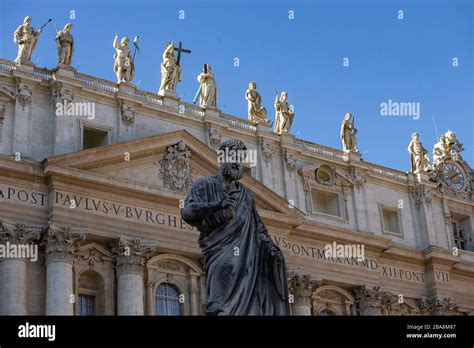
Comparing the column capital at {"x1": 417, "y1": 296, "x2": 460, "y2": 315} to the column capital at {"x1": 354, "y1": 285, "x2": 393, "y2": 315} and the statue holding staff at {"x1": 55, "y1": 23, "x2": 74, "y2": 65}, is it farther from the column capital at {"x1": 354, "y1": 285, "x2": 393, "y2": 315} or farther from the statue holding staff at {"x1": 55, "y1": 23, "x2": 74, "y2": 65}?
the statue holding staff at {"x1": 55, "y1": 23, "x2": 74, "y2": 65}

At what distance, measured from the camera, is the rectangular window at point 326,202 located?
35844 mm

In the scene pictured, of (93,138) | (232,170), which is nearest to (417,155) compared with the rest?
(93,138)

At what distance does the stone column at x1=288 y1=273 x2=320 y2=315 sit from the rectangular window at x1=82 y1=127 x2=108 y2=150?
7.89 m

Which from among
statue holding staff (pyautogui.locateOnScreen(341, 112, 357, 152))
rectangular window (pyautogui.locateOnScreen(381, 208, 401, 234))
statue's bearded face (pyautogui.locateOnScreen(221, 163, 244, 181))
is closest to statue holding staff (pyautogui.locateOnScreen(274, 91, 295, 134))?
statue holding staff (pyautogui.locateOnScreen(341, 112, 357, 152))

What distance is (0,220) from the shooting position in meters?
26.9

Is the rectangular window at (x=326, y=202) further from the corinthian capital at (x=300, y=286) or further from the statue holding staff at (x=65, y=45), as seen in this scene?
the statue holding staff at (x=65, y=45)

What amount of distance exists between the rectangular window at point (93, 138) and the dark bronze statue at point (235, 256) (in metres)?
21.7

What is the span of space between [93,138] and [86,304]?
5.82m

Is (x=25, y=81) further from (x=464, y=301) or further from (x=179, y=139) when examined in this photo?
(x=464, y=301)

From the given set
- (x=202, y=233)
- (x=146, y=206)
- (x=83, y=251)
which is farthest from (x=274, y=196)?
(x=202, y=233)

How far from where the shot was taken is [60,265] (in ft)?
89.1

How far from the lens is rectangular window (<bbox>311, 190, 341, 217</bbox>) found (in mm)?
35844

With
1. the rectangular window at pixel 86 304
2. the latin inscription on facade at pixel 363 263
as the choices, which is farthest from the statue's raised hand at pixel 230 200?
the latin inscription on facade at pixel 363 263

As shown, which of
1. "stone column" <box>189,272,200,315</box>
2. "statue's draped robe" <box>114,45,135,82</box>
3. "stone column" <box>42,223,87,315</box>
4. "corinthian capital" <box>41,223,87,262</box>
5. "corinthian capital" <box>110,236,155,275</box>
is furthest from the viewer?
"statue's draped robe" <box>114,45,135,82</box>
